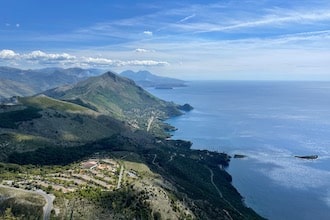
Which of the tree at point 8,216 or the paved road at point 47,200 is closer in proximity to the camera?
the tree at point 8,216

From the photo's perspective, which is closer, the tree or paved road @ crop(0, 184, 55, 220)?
the tree

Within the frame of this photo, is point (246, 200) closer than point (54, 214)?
No

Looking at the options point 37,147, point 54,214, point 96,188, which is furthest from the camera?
point 37,147

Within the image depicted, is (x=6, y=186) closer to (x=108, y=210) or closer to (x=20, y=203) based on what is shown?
(x=20, y=203)

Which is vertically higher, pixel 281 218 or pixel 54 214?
pixel 54 214

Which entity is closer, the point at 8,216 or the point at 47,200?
the point at 8,216

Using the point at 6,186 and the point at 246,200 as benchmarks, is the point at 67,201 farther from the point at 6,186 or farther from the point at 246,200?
the point at 246,200

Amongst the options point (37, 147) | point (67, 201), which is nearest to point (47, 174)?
point (67, 201)

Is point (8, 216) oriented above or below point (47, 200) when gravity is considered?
above

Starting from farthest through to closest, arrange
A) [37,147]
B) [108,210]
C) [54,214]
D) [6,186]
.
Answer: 1. [37,147]
2. [6,186]
3. [108,210]
4. [54,214]
